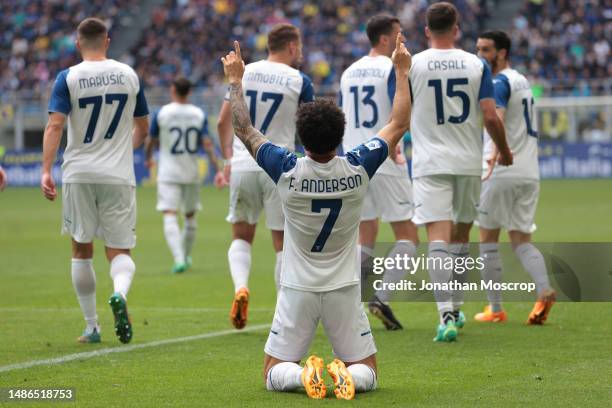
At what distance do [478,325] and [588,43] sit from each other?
2937 centimetres

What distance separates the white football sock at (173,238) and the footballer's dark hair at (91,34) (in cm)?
677

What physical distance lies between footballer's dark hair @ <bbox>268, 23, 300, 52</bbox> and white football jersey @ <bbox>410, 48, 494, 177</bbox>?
114 cm

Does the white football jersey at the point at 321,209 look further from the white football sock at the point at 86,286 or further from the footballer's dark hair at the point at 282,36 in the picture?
the footballer's dark hair at the point at 282,36

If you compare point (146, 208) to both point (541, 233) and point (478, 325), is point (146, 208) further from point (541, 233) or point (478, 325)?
point (478, 325)

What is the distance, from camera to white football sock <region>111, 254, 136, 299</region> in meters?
8.77

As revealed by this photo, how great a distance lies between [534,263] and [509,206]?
1.84ft

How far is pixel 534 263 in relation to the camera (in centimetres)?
1020

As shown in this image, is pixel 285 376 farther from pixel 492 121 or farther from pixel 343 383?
pixel 492 121

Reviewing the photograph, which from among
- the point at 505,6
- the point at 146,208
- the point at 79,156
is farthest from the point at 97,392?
the point at 505,6

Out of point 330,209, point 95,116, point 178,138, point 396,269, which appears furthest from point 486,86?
point 178,138

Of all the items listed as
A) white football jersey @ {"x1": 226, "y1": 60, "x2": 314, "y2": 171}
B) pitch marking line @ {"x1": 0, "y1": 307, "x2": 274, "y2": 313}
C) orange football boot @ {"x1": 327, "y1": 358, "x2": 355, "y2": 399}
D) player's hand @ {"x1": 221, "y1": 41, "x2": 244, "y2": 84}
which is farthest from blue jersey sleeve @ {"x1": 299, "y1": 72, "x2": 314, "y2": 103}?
orange football boot @ {"x1": 327, "y1": 358, "x2": 355, "y2": 399}

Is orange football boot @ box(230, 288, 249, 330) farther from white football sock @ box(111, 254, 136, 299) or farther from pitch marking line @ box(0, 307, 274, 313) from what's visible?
pitch marking line @ box(0, 307, 274, 313)

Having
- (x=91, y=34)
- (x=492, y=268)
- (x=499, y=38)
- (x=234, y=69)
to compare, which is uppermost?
(x=91, y=34)

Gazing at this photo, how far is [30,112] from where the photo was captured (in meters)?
36.2
